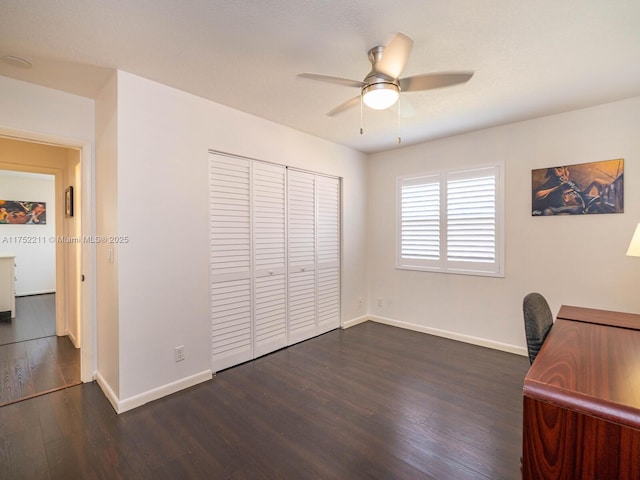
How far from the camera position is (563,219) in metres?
2.90

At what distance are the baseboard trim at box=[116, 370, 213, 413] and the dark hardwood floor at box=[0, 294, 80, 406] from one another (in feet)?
2.63

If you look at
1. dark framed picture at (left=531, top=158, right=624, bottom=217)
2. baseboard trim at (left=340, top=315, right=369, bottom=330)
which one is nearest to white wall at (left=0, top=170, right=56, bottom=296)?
baseboard trim at (left=340, top=315, right=369, bottom=330)

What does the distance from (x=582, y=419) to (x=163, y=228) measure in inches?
103

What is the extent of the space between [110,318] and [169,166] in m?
1.29

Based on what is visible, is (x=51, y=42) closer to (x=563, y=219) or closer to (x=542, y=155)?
(x=542, y=155)

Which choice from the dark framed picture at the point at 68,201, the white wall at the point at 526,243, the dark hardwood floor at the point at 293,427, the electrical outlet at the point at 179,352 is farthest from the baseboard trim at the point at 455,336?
the dark framed picture at the point at 68,201

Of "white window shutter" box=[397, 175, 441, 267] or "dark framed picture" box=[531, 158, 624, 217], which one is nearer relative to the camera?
"dark framed picture" box=[531, 158, 624, 217]

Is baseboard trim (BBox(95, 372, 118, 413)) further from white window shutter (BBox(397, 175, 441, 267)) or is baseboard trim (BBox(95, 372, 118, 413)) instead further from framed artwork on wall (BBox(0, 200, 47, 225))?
framed artwork on wall (BBox(0, 200, 47, 225))

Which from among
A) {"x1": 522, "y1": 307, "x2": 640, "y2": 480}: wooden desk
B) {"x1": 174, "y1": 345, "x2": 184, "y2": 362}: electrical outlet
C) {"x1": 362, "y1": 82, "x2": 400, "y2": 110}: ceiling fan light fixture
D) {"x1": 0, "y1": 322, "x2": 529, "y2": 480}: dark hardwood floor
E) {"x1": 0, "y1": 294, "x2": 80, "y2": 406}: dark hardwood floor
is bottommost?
{"x1": 0, "y1": 322, "x2": 529, "y2": 480}: dark hardwood floor

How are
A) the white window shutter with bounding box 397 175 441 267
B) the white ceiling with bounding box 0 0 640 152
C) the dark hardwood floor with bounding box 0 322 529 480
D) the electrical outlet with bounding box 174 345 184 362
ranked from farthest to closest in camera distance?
the white window shutter with bounding box 397 175 441 267, the electrical outlet with bounding box 174 345 184 362, the dark hardwood floor with bounding box 0 322 529 480, the white ceiling with bounding box 0 0 640 152

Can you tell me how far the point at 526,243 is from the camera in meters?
3.11

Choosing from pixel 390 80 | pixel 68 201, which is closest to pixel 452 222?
pixel 390 80

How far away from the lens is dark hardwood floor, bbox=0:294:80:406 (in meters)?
2.47

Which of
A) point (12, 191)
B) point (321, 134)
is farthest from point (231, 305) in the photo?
point (12, 191)
